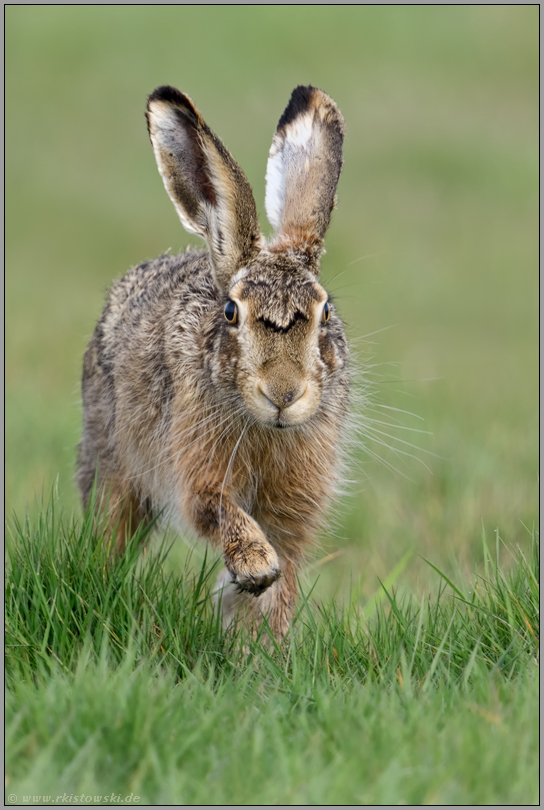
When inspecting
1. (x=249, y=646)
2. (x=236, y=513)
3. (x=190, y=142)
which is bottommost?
(x=249, y=646)

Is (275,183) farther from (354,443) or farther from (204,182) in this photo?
(354,443)

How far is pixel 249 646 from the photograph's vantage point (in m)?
4.28

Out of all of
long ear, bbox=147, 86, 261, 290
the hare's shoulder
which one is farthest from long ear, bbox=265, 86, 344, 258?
the hare's shoulder

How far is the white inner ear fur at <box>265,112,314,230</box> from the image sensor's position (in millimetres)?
5391

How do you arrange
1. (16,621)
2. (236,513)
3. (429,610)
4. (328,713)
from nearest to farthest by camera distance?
A: 1. (328,713)
2. (16,621)
3. (429,610)
4. (236,513)

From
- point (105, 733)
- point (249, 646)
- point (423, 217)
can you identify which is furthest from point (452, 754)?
point (423, 217)

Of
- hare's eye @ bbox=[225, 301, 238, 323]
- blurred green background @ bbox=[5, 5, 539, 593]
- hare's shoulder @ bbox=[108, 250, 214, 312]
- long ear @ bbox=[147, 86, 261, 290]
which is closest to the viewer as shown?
hare's eye @ bbox=[225, 301, 238, 323]

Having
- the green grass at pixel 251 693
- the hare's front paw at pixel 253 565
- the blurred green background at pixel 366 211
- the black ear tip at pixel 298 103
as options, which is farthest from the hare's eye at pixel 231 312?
the blurred green background at pixel 366 211

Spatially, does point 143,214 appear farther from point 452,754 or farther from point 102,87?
point 452,754

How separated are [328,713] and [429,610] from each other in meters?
1.22

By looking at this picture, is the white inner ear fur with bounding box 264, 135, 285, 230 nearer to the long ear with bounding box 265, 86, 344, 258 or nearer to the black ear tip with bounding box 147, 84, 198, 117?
the long ear with bounding box 265, 86, 344, 258

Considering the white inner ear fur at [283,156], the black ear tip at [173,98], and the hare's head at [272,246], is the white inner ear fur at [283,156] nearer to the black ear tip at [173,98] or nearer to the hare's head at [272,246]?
the hare's head at [272,246]

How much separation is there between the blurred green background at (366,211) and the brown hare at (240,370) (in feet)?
7.60

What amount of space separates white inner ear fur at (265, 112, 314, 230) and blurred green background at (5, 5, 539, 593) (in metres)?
3.23
